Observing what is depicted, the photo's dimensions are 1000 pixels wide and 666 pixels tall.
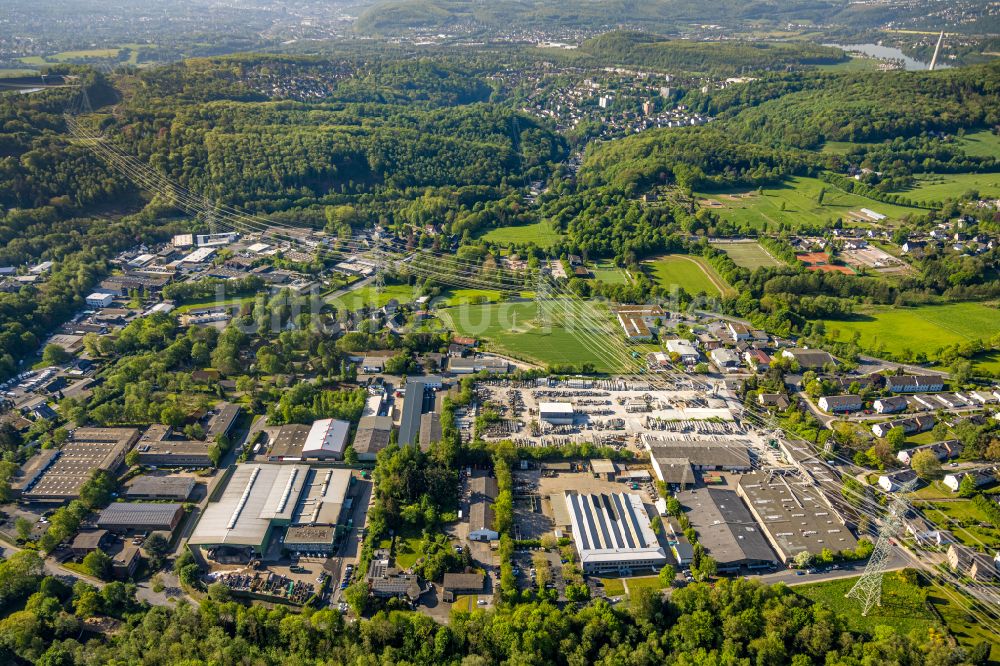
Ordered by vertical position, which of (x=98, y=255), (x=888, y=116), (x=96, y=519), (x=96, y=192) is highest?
(x=888, y=116)

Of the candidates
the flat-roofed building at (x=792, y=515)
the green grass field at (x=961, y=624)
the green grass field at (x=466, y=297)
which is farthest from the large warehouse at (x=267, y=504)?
the green grass field at (x=961, y=624)

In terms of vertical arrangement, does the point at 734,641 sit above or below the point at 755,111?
below

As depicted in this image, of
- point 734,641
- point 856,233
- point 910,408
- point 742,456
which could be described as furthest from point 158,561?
point 856,233

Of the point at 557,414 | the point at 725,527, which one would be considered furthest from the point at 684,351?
the point at 725,527

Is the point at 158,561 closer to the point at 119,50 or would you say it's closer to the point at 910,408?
the point at 910,408

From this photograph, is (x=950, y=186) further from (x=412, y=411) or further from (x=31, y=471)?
(x=31, y=471)

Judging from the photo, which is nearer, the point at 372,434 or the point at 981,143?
the point at 372,434

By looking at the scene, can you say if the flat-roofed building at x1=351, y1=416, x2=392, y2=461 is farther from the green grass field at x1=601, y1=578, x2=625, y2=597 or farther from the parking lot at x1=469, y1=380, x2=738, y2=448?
the green grass field at x1=601, y1=578, x2=625, y2=597
